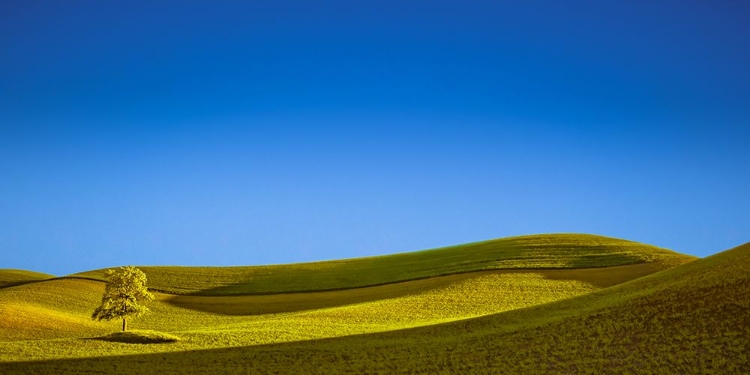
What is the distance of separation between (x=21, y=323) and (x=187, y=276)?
93.8 feet

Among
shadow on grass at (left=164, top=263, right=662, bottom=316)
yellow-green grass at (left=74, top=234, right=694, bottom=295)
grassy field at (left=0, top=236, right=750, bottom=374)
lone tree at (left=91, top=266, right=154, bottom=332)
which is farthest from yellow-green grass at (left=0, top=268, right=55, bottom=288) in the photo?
lone tree at (left=91, top=266, right=154, bottom=332)

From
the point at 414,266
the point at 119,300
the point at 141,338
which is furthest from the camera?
the point at 414,266

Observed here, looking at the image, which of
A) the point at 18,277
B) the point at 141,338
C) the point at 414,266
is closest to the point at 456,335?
the point at 141,338

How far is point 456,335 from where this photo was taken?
3503cm

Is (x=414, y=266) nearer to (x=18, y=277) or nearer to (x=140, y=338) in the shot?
(x=140, y=338)

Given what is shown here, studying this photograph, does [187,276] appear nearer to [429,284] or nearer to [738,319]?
[429,284]

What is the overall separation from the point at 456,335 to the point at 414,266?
38983mm

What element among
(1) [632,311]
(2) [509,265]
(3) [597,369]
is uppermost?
(2) [509,265]

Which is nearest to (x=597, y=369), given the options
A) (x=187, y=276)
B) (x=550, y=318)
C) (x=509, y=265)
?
(x=550, y=318)

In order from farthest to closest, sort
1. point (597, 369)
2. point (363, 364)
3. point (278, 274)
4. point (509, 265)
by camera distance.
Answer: point (278, 274)
point (509, 265)
point (363, 364)
point (597, 369)

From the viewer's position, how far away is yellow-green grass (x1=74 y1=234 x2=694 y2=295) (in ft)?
218

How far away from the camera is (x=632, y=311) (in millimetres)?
34000

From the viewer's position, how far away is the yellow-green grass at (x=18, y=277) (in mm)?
74213

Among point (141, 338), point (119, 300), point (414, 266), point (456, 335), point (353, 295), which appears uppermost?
point (414, 266)
